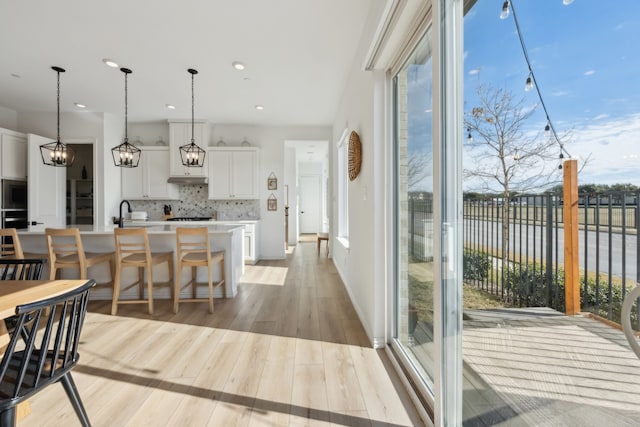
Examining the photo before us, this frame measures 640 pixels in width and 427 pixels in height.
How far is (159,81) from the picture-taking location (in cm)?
418

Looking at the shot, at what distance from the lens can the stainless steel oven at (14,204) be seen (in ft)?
15.0

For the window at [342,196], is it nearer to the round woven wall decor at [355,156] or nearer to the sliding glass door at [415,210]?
the round woven wall decor at [355,156]

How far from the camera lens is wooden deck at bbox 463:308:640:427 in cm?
69

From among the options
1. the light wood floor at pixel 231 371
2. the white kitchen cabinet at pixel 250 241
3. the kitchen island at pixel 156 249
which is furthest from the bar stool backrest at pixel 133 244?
the white kitchen cabinet at pixel 250 241

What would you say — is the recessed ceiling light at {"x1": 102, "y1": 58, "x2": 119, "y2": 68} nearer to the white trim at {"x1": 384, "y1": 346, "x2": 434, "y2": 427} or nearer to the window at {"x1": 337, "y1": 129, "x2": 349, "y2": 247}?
the window at {"x1": 337, "y1": 129, "x2": 349, "y2": 247}

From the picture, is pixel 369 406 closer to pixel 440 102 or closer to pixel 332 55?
pixel 440 102

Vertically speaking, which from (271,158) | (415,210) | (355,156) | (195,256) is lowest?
Answer: (195,256)

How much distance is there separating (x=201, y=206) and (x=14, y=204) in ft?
8.96

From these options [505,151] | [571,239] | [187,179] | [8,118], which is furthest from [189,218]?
[571,239]

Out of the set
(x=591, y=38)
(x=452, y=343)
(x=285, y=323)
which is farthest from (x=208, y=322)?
(x=591, y=38)

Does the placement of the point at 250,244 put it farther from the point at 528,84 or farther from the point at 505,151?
the point at 528,84

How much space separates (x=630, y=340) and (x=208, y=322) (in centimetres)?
312

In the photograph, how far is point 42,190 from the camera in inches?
198

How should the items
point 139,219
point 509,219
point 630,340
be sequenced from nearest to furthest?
point 630,340, point 509,219, point 139,219
